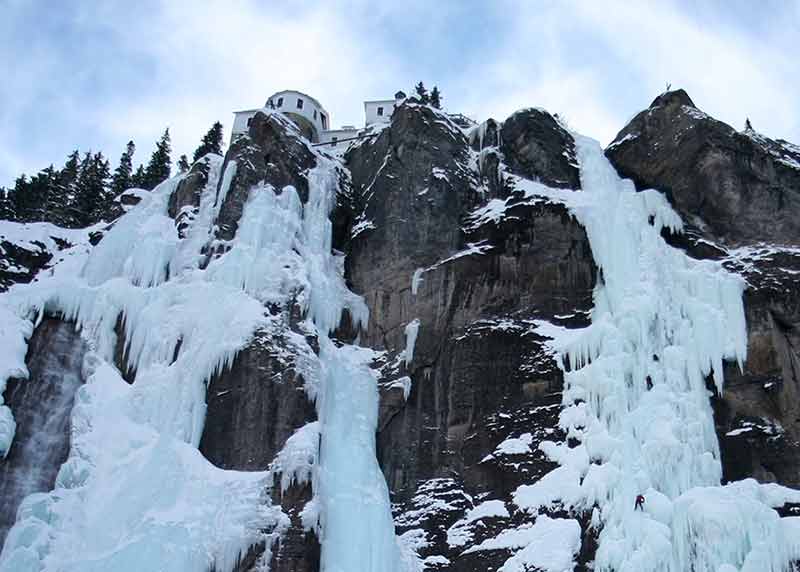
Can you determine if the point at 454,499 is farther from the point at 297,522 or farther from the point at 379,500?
the point at 297,522

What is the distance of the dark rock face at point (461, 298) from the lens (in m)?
25.9

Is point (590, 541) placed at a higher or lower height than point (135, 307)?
lower

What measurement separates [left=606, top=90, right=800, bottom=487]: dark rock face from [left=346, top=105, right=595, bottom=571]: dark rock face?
3.20 m

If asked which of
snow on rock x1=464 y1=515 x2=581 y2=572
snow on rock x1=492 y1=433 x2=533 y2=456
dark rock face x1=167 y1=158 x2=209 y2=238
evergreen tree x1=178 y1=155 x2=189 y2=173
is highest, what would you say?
evergreen tree x1=178 y1=155 x2=189 y2=173

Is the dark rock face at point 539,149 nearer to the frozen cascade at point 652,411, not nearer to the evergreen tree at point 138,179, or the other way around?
the frozen cascade at point 652,411

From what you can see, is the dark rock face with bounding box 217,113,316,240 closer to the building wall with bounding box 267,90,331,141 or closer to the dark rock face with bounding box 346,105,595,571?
the dark rock face with bounding box 346,105,595,571

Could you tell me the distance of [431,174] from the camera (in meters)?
31.1

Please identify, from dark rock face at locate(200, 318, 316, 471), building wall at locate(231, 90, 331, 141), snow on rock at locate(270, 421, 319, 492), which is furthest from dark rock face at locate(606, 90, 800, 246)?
building wall at locate(231, 90, 331, 141)

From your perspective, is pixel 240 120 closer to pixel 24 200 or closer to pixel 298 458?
pixel 24 200

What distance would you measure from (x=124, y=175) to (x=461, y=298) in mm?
26088

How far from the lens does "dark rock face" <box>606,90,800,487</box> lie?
2467 cm

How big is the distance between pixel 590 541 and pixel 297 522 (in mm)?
7352

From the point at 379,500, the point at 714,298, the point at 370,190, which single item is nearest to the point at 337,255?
the point at 370,190

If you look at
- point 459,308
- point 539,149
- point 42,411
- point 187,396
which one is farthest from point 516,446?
point 42,411
